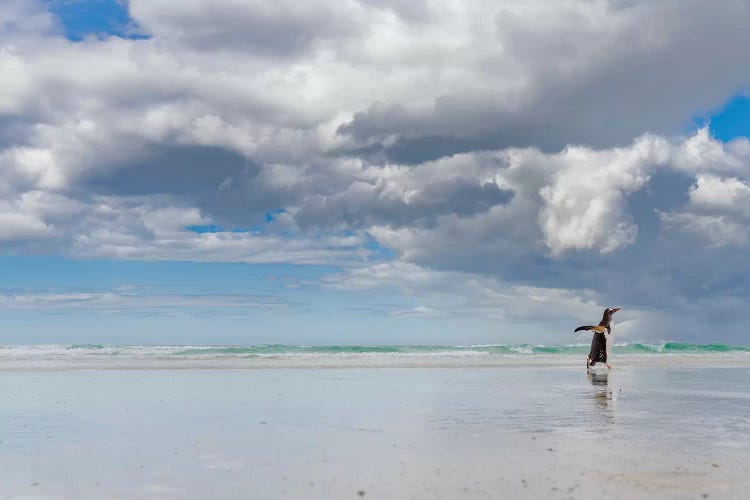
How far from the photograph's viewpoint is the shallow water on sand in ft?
26.5

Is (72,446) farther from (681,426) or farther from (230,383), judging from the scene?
(230,383)

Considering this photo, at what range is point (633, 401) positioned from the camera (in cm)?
1739

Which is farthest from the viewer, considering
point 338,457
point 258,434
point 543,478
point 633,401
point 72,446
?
point 633,401

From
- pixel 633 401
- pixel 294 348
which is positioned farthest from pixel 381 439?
pixel 294 348

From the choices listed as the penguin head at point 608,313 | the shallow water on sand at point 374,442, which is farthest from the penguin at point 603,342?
the shallow water on sand at point 374,442

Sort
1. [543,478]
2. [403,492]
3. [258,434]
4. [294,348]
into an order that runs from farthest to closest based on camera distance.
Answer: [294,348] → [258,434] → [543,478] → [403,492]

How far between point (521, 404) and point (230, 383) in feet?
35.5

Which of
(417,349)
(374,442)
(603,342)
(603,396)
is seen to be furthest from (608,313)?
(417,349)

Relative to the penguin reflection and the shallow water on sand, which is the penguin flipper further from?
the shallow water on sand

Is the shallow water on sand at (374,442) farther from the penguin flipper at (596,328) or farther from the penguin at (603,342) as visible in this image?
the penguin at (603,342)

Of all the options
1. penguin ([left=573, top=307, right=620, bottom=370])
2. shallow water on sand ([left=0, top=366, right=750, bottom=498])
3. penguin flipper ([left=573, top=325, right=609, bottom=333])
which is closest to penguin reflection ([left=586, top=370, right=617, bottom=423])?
shallow water on sand ([left=0, top=366, right=750, bottom=498])

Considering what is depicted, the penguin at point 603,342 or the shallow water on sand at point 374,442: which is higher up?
the penguin at point 603,342

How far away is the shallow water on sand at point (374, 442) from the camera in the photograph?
8.07 metres

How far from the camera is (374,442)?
437 inches
